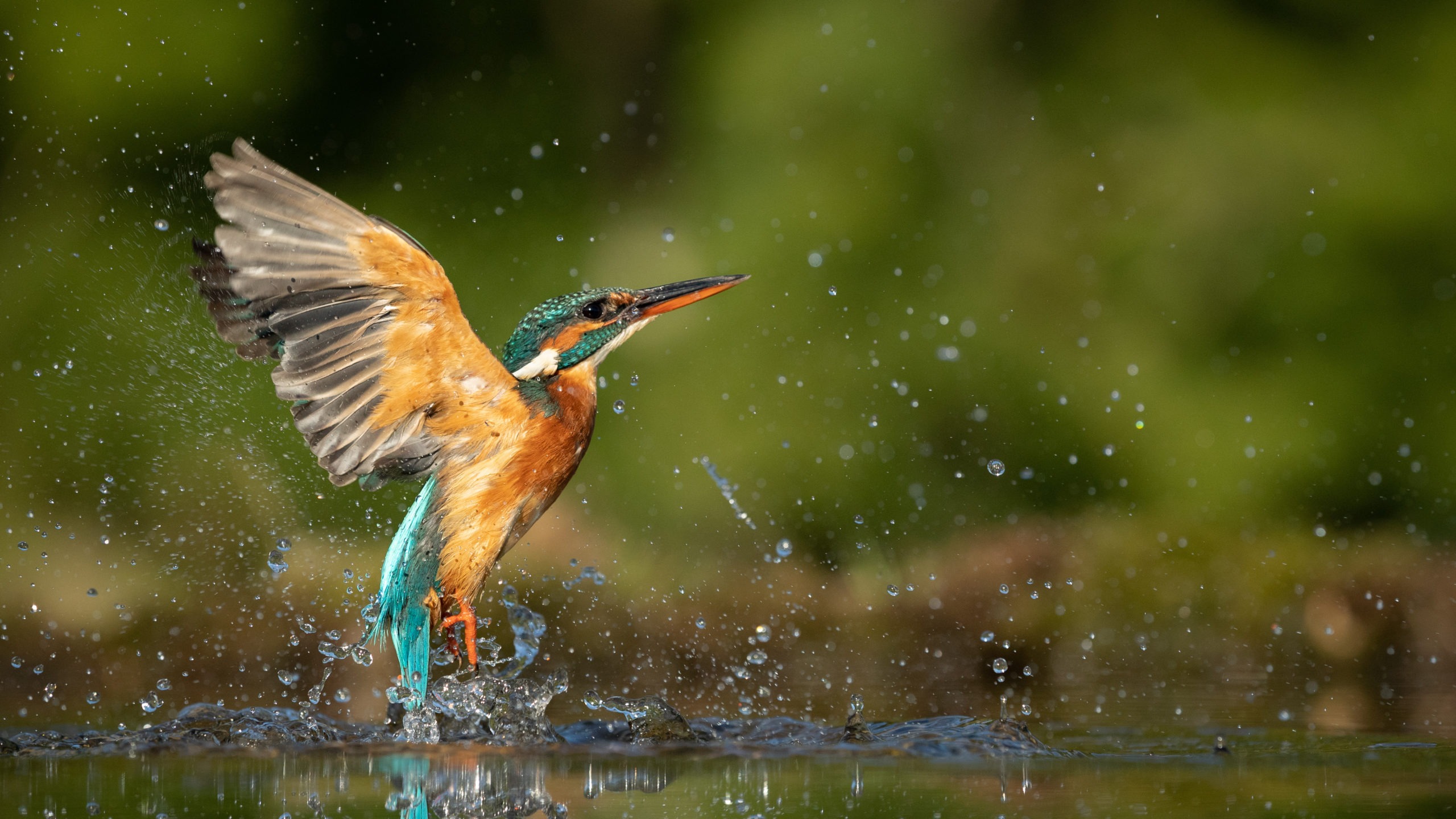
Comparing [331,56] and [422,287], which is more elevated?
[331,56]

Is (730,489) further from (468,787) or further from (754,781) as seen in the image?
(468,787)

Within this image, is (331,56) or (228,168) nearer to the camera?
(228,168)

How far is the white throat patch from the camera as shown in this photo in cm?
362

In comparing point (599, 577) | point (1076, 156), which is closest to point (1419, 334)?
point (1076, 156)

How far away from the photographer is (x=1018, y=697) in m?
4.16

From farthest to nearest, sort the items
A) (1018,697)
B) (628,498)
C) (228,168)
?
(628,498)
(1018,697)
(228,168)

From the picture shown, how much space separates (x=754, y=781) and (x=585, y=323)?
135 cm

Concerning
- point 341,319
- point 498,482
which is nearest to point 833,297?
point 498,482

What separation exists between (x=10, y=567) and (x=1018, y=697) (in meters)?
4.09

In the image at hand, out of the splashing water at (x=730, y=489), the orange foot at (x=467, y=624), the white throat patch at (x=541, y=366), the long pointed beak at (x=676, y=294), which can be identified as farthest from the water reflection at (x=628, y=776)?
the splashing water at (x=730, y=489)

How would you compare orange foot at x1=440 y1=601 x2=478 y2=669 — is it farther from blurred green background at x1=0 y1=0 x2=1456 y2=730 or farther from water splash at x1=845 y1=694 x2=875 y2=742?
blurred green background at x1=0 y1=0 x2=1456 y2=730

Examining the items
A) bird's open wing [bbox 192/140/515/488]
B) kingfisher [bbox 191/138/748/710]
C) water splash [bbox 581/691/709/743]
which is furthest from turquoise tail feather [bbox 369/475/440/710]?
water splash [bbox 581/691/709/743]

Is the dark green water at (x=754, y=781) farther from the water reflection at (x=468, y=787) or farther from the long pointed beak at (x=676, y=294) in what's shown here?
the long pointed beak at (x=676, y=294)

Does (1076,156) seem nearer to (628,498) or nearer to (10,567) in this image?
(628,498)
